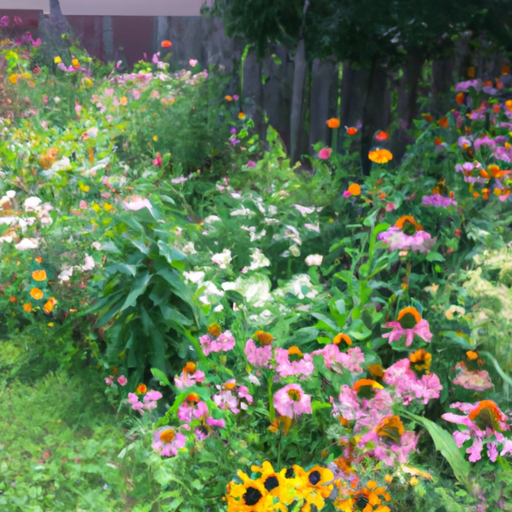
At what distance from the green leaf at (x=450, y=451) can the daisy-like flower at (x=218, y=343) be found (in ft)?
2.06

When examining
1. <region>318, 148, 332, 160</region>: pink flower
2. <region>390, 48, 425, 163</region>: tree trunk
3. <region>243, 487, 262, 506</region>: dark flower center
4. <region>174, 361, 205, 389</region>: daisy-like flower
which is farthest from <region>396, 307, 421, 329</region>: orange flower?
<region>390, 48, 425, 163</region>: tree trunk

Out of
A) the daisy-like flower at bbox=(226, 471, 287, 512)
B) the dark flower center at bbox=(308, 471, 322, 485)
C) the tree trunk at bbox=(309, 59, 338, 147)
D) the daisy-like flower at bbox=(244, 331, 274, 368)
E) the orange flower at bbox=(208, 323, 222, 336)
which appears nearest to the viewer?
the daisy-like flower at bbox=(226, 471, 287, 512)

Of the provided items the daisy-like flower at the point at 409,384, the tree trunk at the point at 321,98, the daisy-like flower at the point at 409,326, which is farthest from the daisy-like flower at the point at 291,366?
the tree trunk at the point at 321,98

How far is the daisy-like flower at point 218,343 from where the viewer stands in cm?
222

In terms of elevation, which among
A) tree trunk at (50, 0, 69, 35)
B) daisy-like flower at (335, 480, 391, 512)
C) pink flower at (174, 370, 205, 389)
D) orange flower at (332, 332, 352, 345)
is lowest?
daisy-like flower at (335, 480, 391, 512)

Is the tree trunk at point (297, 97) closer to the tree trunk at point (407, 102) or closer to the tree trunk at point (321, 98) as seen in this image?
the tree trunk at point (321, 98)

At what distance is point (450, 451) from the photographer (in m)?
1.96

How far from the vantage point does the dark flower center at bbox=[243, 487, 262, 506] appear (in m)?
Answer: 1.70

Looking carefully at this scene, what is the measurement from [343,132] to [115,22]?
7297mm

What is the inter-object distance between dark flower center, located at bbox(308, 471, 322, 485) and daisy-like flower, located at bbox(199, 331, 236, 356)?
56cm

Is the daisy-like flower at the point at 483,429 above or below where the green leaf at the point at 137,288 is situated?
below

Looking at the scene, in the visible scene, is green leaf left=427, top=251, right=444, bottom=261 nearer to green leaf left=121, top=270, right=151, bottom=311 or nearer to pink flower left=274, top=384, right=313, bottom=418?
pink flower left=274, top=384, right=313, bottom=418

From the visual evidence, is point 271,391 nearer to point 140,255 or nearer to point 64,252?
point 140,255

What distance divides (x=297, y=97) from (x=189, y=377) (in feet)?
11.5
